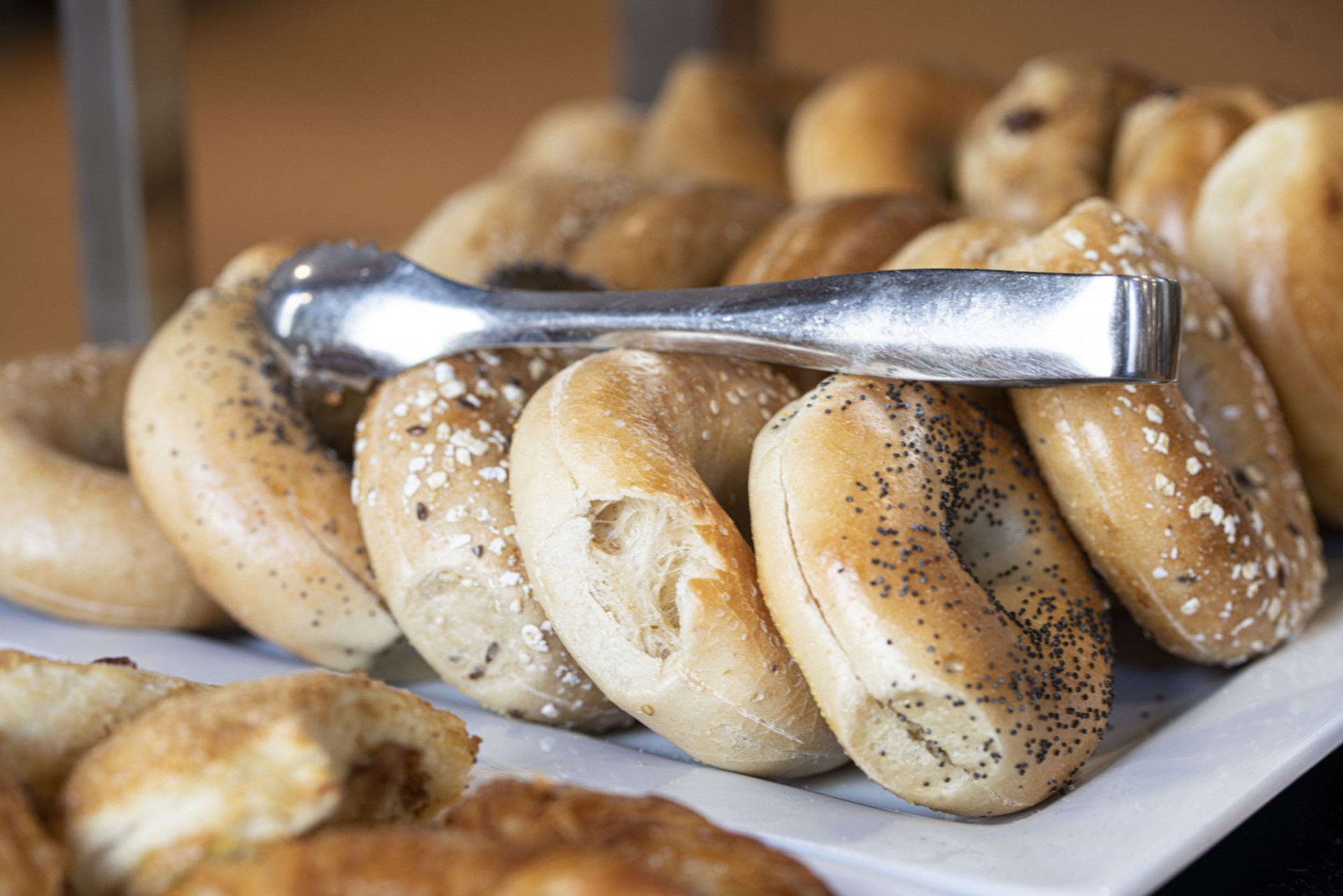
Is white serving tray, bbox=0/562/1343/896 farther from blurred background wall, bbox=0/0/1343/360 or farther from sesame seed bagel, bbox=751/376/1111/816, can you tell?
blurred background wall, bbox=0/0/1343/360

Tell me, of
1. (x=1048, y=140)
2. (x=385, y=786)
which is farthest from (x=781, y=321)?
(x=1048, y=140)

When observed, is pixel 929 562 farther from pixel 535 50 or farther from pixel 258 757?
pixel 535 50

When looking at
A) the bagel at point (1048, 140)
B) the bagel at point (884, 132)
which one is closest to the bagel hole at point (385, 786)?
the bagel at point (1048, 140)

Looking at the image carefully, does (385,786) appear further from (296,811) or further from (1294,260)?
(1294,260)

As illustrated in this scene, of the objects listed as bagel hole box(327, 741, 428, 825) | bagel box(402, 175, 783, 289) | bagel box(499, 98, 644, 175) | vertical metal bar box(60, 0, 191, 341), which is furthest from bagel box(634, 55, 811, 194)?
bagel hole box(327, 741, 428, 825)

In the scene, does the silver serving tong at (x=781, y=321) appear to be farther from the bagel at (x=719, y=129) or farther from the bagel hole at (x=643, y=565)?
the bagel at (x=719, y=129)
